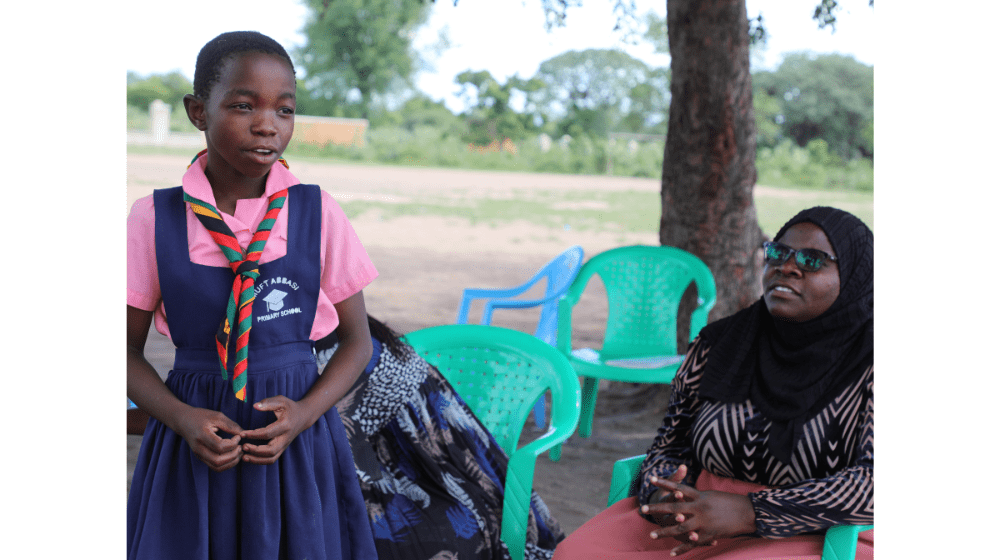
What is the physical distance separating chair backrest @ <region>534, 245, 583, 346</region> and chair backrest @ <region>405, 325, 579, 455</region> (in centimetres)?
217

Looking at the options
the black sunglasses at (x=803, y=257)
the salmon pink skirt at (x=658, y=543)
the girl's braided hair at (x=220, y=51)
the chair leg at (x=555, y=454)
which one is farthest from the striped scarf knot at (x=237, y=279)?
the chair leg at (x=555, y=454)

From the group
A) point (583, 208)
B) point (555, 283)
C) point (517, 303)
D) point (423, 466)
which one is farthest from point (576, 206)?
point (423, 466)

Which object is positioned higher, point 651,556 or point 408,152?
point 408,152

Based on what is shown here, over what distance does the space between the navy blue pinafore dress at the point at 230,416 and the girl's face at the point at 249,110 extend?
108 millimetres

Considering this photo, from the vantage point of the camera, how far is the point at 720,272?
503 centimetres

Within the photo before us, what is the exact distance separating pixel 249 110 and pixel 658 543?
1.32 meters

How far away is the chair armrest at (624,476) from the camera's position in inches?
82.6

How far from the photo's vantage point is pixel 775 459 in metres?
1.84

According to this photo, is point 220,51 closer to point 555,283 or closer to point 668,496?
point 668,496

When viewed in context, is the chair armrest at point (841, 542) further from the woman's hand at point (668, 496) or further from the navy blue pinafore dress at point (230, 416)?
the navy blue pinafore dress at point (230, 416)

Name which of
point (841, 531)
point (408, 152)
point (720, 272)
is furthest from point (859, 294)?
point (408, 152)

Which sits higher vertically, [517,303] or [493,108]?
[493,108]
